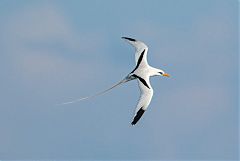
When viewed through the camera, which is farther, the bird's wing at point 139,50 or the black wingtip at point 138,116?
the bird's wing at point 139,50

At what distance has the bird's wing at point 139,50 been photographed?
5450 cm

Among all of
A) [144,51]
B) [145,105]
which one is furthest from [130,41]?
[145,105]

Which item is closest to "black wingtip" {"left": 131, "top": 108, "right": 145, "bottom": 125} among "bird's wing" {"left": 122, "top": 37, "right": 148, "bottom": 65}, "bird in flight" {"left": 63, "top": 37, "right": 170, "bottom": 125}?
"bird in flight" {"left": 63, "top": 37, "right": 170, "bottom": 125}

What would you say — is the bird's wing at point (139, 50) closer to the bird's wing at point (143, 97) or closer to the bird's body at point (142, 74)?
the bird's body at point (142, 74)

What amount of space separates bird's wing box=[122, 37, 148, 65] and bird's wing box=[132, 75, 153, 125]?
1524 mm

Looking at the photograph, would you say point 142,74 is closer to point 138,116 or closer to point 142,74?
point 142,74

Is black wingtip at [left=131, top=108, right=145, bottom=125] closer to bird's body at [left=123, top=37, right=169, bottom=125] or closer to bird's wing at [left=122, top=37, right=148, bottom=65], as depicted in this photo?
bird's body at [left=123, top=37, right=169, bottom=125]

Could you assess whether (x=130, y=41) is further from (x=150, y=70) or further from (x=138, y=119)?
(x=138, y=119)

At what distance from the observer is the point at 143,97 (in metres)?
52.4

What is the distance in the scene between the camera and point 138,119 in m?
50.8

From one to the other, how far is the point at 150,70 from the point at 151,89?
6.68 ft

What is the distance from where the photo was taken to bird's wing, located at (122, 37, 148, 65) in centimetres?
5450

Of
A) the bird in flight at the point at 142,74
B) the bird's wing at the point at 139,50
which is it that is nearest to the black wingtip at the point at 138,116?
the bird in flight at the point at 142,74

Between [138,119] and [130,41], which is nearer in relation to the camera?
[138,119]
